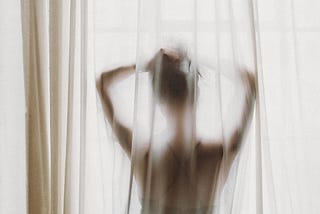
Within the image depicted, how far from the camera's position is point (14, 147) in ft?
4.25

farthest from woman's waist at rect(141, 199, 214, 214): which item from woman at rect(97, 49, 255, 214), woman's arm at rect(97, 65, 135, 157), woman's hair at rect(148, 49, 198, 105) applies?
woman's hair at rect(148, 49, 198, 105)

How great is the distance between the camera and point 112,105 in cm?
127

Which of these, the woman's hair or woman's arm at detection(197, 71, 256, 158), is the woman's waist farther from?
the woman's hair

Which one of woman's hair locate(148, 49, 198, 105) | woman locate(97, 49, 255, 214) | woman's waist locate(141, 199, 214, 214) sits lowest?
woman's waist locate(141, 199, 214, 214)

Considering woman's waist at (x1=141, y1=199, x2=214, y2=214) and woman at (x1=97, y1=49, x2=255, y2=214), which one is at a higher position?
woman at (x1=97, y1=49, x2=255, y2=214)

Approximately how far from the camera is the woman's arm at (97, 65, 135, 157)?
4.18 feet

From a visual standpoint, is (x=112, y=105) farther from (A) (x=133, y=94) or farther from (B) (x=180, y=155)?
(B) (x=180, y=155)

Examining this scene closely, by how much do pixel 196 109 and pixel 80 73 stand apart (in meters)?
0.35

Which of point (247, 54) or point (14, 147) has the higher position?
point (247, 54)

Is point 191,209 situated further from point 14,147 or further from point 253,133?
point 14,147

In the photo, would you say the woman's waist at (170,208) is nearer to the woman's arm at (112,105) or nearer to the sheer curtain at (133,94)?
the sheer curtain at (133,94)

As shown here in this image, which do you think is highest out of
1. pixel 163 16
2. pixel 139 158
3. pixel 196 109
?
pixel 163 16

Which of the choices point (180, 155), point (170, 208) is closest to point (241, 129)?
point (180, 155)

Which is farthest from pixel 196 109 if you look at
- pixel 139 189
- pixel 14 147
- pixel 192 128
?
pixel 14 147
